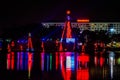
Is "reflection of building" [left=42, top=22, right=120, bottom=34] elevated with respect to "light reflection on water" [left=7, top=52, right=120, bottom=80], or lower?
elevated

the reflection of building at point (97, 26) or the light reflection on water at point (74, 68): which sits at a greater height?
the reflection of building at point (97, 26)

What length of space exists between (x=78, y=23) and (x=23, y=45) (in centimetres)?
5535

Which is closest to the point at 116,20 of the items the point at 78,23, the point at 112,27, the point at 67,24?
the point at 112,27

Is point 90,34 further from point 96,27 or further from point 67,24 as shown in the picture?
point 96,27

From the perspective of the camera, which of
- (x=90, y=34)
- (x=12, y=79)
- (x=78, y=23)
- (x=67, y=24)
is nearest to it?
(x=12, y=79)

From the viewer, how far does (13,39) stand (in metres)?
86.0

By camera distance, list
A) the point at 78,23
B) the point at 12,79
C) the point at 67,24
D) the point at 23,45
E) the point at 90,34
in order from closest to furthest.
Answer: the point at 12,79 → the point at 23,45 → the point at 67,24 → the point at 90,34 → the point at 78,23

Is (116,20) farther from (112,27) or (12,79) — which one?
(12,79)

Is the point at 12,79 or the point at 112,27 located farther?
the point at 112,27

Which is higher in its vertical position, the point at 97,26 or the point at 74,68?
the point at 97,26

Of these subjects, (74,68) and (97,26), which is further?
(97,26)

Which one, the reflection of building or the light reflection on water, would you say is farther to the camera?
the reflection of building

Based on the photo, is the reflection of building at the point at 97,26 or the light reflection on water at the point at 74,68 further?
the reflection of building at the point at 97,26

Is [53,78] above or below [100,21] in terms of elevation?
below
